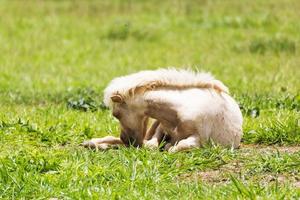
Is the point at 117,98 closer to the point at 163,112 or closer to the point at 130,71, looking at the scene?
the point at 163,112

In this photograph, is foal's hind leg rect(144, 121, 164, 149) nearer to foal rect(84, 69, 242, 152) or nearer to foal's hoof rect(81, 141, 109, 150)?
foal rect(84, 69, 242, 152)

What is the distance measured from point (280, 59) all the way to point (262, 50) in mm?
1118

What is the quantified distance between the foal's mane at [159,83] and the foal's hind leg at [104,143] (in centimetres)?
34

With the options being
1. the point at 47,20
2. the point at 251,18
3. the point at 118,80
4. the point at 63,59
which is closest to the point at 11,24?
the point at 47,20

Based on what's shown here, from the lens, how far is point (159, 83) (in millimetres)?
8188

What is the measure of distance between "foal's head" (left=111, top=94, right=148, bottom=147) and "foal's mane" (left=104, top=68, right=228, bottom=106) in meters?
0.09

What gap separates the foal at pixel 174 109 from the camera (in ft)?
26.2

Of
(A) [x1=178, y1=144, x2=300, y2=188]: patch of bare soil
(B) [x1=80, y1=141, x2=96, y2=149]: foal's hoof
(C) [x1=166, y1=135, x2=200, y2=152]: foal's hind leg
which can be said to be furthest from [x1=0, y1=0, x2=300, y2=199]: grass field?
(C) [x1=166, y1=135, x2=200, y2=152]: foal's hind leg

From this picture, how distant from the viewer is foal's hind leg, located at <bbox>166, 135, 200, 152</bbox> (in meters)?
7.74

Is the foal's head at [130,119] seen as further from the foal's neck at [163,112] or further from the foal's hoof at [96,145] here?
the foal's hoof at [96,145]

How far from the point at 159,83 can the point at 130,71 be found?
590 cm

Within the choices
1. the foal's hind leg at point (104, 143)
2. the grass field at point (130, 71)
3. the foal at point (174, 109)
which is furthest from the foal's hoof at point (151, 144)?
the grass field at point (130, 71)

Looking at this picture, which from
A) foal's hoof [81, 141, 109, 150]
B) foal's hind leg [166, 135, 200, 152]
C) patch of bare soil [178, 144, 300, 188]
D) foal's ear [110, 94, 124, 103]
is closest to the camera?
patch of bare soil [178, 144, 300, 188]

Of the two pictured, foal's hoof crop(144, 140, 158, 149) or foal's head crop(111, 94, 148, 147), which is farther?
foal's head crop(111, 94, 148, 147)
